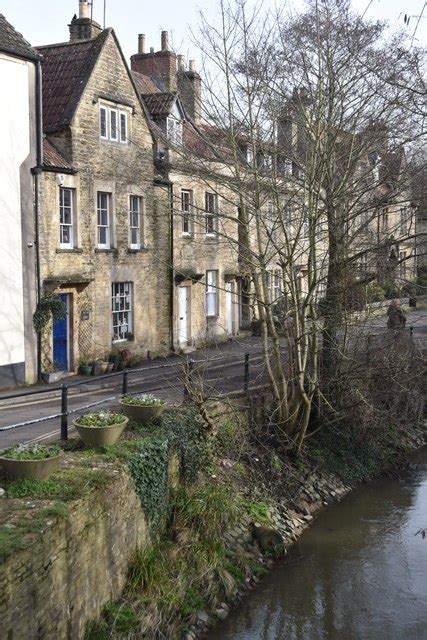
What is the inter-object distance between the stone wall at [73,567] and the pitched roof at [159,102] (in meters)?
18.3

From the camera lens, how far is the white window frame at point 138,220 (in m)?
25.0

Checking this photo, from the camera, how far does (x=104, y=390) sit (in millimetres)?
19672

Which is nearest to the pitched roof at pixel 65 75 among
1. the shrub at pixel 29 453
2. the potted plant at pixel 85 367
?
the potted plant at pixel 85 367

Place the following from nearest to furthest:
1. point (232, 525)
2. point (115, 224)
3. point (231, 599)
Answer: point (231, 599) → point (232, 525) → point (115, 224)

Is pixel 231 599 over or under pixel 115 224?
under

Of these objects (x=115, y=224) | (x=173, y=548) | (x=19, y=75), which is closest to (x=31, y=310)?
(x=115, y=224)

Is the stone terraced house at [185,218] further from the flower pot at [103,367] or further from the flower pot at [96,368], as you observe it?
the flower pot at [96,368]

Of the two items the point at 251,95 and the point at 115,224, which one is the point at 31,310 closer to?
the point at 115,224

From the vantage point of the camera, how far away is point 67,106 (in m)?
22.2

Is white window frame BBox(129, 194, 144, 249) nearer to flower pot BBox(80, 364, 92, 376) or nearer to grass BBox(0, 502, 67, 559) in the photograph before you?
flower pot BBox(80, 364, 92, 376)

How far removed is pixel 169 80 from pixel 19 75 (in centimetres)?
1031

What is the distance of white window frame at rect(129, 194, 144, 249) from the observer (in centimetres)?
2498

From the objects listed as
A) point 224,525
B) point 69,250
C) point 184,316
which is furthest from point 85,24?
point 224,525

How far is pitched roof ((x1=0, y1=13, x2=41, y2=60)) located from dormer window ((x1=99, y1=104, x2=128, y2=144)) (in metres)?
3.30
